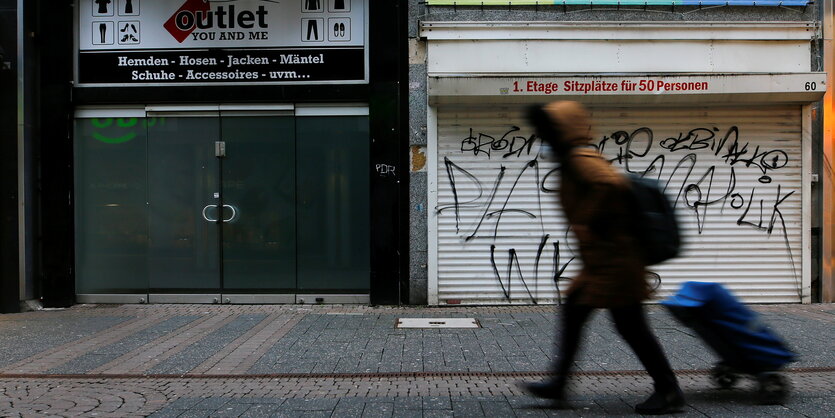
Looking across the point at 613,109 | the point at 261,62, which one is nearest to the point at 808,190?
the point at 613,109

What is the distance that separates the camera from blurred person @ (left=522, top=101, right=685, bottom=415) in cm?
361

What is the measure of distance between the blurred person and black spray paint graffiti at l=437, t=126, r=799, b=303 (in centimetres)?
475

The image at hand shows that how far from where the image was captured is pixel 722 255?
8625 millimetres

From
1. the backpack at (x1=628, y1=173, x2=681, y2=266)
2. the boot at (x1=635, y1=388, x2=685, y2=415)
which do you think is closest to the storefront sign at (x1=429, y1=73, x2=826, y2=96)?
the backpack at (x1=628, y1=173, x2=681, y2=266)

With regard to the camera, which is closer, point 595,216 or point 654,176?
point 595,216

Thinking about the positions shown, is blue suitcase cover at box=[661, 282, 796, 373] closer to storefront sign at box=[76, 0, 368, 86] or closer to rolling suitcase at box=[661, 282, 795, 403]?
rolling suitcase at box=[661, 282, 795, 403]

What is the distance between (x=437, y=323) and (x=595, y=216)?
13.3 feet

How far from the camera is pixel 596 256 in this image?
12.0 feet

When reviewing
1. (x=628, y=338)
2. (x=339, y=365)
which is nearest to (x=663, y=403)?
(x=628, y=338)

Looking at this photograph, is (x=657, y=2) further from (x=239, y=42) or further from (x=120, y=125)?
(x=120, y=125)

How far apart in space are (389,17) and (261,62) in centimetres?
198

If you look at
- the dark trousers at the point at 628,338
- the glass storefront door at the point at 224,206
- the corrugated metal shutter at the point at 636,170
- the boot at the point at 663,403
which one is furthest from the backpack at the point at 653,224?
the glass storefront door at the point at 224,206

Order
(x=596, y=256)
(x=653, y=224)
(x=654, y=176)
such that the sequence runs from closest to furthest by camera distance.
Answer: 1. (x=653, y=224)
2. (x=596, y=256)
3. (x=654, y=176)

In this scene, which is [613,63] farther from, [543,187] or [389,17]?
[389,17]
